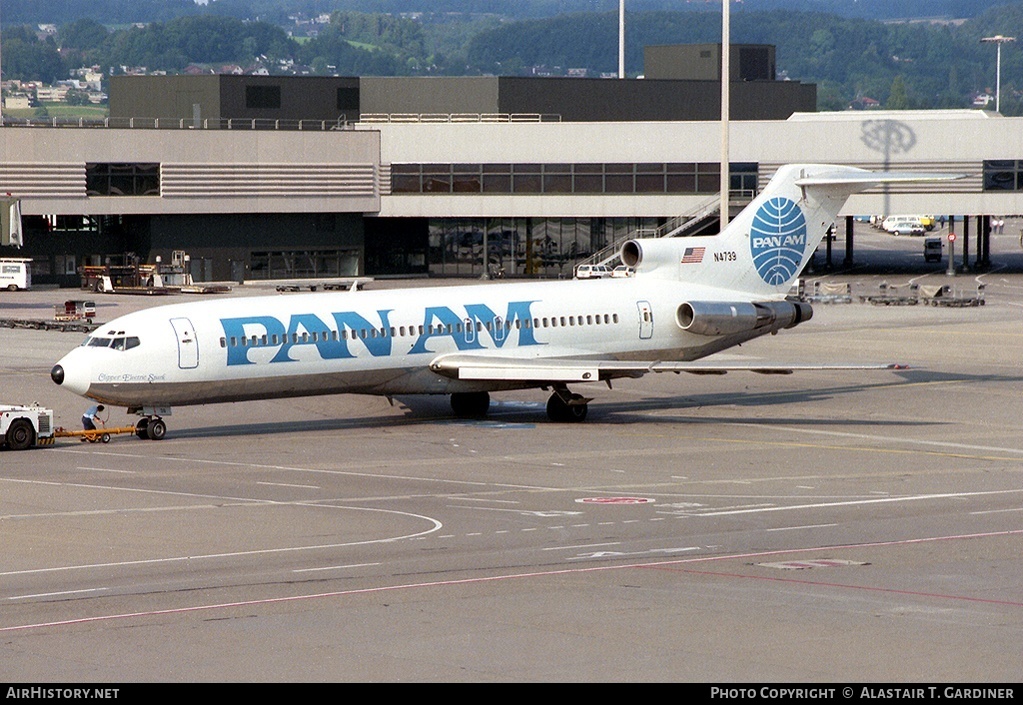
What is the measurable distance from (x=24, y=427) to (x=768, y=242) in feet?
76.9

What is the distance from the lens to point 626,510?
31.7 m

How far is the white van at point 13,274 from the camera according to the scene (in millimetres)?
92812

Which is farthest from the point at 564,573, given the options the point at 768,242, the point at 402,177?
the point at 402,177

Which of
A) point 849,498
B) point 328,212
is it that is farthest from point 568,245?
point 849,498

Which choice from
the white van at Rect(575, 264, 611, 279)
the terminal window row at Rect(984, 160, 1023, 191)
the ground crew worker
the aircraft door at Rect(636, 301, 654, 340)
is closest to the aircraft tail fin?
the aircraft door at Rect(636, 301, 654, 340)

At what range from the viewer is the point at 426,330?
1754 inches

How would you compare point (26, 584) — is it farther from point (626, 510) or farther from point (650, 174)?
point (650, 174)

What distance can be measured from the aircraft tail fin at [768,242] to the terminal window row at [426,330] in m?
3.64

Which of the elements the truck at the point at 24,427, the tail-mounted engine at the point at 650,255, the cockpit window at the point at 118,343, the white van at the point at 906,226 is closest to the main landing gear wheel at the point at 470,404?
the tail-mounted engine at the point at 650,255

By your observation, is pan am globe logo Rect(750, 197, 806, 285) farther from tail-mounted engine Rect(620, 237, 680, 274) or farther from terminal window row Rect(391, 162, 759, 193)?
terminal window row Rect(391, 162, 759, 193)

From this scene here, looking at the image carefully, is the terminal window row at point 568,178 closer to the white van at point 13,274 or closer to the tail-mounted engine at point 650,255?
the white van at point 13,274

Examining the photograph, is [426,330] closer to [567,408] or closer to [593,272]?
[567,408]

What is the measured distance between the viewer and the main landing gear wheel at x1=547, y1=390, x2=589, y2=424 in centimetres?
4594
